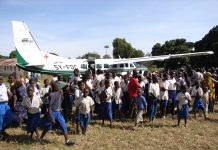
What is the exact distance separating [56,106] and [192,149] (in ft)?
12.6

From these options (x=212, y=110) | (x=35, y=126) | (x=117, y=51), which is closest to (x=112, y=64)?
(x=212, y=110)

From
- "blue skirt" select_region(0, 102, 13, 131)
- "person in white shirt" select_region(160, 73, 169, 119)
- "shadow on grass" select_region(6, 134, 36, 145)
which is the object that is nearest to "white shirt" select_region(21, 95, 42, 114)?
"blue skirt" select_region(0, 102, 13, 131)

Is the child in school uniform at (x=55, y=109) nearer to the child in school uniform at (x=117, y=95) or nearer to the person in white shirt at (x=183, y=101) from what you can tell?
the child in school uniform at (x=117, y=95)

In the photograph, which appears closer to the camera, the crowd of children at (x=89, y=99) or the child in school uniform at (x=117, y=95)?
the crowd of children at (x=89, y=99)

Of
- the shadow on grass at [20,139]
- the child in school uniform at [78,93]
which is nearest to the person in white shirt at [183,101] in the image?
the child in school uniform at [78,93]

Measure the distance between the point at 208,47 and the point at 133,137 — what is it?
34.9 meters

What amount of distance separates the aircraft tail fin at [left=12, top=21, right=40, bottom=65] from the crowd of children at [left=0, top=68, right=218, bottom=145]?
42.1 ft

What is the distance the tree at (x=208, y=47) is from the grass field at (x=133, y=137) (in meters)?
30.0

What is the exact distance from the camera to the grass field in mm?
8281

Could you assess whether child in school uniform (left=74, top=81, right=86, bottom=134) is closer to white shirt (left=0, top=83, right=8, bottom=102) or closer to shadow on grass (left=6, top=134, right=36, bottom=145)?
shadow on grass (left=6, top=134, right=36, bottom=145)

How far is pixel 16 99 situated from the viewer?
9.30 metres

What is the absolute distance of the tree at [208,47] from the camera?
39.2 m

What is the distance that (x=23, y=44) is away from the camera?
2389 centimetres

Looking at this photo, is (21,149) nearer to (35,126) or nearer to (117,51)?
(35,126)
